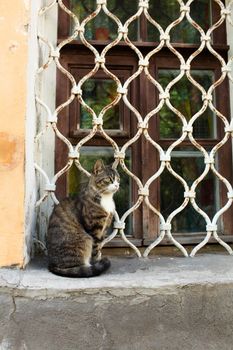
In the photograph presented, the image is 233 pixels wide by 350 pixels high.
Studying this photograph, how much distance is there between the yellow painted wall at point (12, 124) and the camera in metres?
1.61

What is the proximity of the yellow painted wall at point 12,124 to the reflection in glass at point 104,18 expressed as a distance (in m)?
0.58

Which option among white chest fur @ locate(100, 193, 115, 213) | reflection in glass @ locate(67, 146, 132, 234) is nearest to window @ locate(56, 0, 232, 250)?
reflection in glass @ locate(67, 146, 132, 234)

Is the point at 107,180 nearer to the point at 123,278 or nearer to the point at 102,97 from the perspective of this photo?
the point at 123,278

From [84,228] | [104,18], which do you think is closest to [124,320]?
[84,228]

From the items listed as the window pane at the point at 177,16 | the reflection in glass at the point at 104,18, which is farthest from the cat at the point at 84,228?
the window pane at the point at 177,16

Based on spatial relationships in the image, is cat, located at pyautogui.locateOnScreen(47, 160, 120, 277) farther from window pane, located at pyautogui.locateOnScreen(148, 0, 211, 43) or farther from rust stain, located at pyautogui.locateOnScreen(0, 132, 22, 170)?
window pane, located at pyautogui.locateOnScreen(148, 0, 211, 43)

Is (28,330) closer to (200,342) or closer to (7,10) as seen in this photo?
(200,342)

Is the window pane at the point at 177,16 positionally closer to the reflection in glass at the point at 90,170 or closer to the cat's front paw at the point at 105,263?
the reflection in glass at the point at 90,170

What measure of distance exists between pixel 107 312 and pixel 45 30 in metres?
1.46

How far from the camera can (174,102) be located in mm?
2271

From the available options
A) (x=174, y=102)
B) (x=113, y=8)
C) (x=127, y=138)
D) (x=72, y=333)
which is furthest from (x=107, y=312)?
(x=113, y=8)

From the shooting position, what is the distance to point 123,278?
162cm

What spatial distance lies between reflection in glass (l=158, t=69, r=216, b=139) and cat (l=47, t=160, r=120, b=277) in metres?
0.53

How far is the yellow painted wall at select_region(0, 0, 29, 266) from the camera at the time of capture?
1614 millimetres
